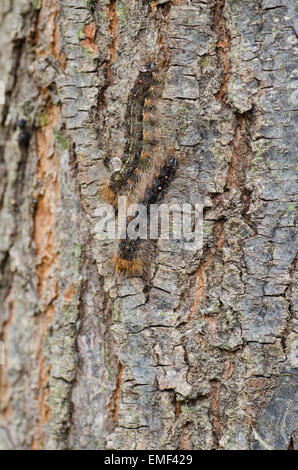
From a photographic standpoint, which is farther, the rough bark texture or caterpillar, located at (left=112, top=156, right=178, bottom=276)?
caterpillar, located at (left=112, top=156, right=178, bottom=276)

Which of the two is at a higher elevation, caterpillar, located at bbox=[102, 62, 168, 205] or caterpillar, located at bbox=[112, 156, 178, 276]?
caterpillar, located at bbox=[102, 62, 168, 205]

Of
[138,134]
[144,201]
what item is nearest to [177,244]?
[144,201]

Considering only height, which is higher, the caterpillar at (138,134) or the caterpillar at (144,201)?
the caterpillar at (138,134)

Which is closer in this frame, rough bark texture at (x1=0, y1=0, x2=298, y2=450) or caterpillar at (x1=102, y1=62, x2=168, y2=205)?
rough bark texture at (x1=0, y1=0, x2=298, y2=450)

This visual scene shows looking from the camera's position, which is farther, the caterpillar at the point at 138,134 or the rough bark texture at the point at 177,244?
the caterpillar at the point at 138,134

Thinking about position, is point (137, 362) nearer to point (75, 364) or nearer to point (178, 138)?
point (75, 364)
